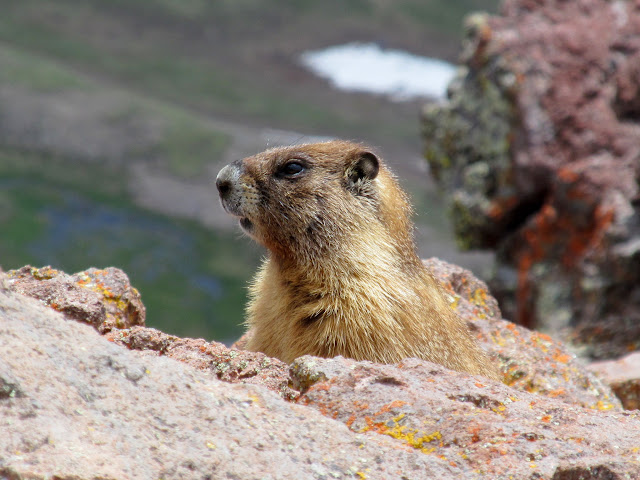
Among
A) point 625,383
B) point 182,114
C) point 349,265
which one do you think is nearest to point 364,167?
point 349,265

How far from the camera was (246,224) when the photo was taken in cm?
457

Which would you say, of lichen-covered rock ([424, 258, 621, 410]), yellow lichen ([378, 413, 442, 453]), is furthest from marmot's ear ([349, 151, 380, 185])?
yellow lichen ([378, 413, 442, 453])

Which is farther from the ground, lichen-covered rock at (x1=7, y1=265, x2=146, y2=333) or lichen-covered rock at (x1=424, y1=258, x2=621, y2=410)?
lichen-covered rock at (x1=424, y1=258, x2=621, y2=410)

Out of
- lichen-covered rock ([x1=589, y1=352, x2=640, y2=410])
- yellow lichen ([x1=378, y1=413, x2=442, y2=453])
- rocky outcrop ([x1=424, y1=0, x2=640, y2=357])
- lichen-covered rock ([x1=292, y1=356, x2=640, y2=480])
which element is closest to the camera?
lichen-covered rock ([x1=292, y1=356, x2=640, y2=480])

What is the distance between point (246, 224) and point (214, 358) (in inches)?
58.4

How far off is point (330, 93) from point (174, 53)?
3441mm

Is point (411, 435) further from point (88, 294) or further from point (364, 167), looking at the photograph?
point (364, 167)

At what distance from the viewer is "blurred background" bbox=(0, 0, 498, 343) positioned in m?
12.8

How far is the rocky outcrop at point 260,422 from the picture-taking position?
2123mm

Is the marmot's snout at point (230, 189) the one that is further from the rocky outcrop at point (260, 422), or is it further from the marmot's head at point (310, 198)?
the rocky outcrop at point (260, 422)

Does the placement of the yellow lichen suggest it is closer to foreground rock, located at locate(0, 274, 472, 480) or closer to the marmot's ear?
foreground rock, located at locate(0, 274, 472, 480)

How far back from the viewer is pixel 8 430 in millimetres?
2045

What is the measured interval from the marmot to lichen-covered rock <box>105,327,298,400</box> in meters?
0.66

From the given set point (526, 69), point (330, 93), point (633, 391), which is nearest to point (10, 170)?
point (330, 93)
